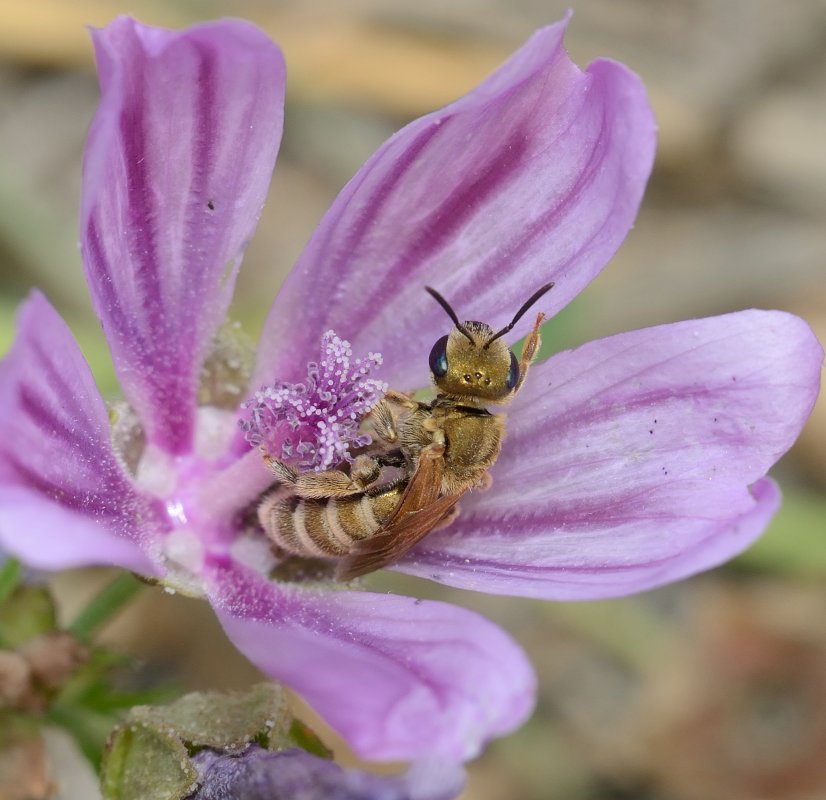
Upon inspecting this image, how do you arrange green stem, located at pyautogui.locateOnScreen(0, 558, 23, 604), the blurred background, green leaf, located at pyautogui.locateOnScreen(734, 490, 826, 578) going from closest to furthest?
1. green stem, located at pyautogui.locateOnScreen(0, 558, 23, 604)
2. green leaf, located at pyautogui.locateOnScreen(734, 490, 826, 578)
3. the blurred background

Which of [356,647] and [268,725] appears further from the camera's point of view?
[268,725]

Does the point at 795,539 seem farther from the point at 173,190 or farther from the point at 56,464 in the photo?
the point at 56,464

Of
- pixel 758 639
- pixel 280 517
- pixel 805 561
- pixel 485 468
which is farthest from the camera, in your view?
pixel 758 639

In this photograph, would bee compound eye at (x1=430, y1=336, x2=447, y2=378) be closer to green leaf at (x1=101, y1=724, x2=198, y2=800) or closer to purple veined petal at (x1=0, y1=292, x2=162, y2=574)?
purple veined petal at (x1=0, y1=292, x2=162, y2=574)

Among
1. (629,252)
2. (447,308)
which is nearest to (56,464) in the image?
(447,308)

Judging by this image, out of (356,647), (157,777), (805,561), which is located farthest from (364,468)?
(805,561)

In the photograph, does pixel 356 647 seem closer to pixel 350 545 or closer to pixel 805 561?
pixel 350 545

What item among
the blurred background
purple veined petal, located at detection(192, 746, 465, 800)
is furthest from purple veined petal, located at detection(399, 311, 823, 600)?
the blurred background

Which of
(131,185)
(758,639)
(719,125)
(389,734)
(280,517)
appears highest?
(131,185)
